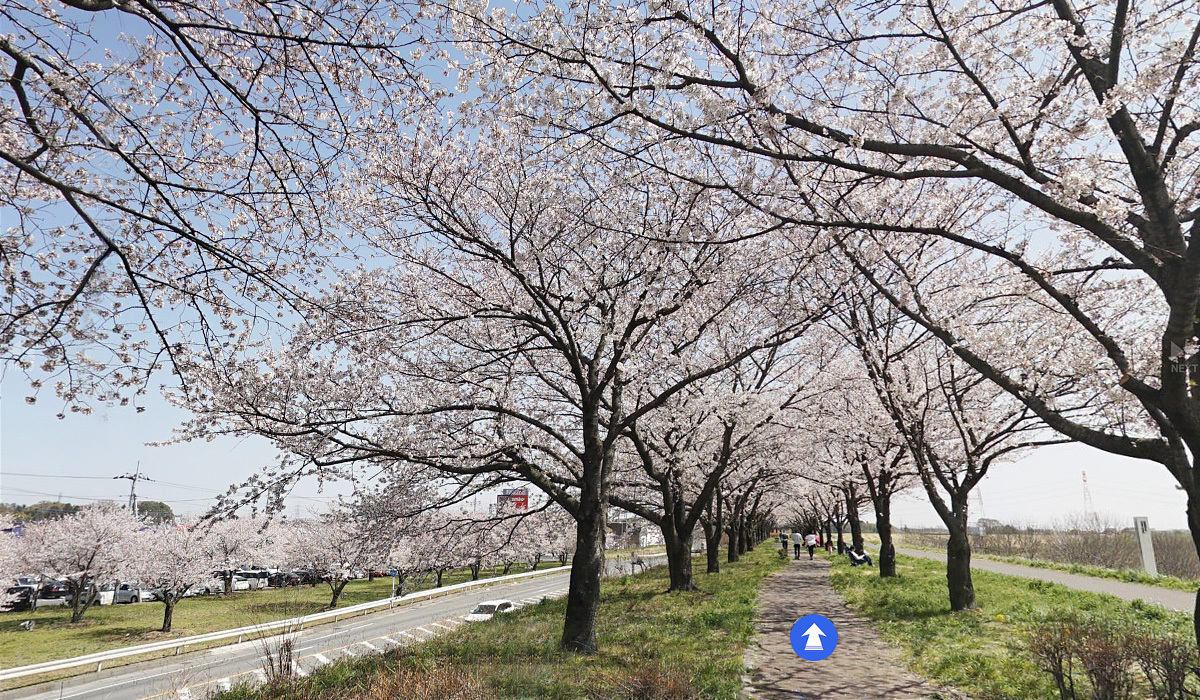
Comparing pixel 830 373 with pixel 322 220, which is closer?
pixel 322 220

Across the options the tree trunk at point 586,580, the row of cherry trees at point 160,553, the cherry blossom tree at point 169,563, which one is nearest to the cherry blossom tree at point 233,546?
the row of cherry trees at point 160,553

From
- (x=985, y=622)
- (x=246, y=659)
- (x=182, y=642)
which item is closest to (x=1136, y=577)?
(x=985, y=622)

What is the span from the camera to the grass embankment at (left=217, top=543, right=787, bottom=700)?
19.1ft

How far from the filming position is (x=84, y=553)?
33750mm

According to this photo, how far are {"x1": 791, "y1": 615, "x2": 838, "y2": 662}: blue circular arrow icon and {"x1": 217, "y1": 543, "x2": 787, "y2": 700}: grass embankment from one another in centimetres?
85

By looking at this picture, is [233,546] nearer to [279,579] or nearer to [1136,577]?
[279,579]

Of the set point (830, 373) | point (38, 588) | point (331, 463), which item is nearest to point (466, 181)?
point (331, 463)

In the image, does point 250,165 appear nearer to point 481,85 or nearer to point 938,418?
Result: point 481,85

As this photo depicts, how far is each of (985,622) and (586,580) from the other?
7373mm

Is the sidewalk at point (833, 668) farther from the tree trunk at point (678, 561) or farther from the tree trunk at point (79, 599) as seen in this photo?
the tree trunk at point (79, 599)

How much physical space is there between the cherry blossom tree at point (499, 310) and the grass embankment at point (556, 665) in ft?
3.38

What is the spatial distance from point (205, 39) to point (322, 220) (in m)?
1.84

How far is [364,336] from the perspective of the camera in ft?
29.9

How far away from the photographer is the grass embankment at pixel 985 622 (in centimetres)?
677
